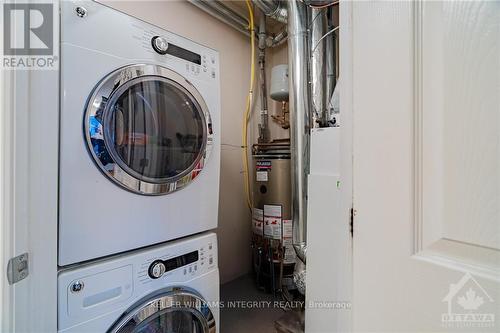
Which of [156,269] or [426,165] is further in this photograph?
[156,269]

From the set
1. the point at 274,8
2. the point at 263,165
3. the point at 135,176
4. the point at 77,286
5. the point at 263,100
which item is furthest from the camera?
the point at 263,100

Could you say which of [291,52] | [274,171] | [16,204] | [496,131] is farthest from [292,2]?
[16,204]

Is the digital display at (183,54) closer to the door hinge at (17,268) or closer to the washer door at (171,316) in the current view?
the door hinge at (17,268)

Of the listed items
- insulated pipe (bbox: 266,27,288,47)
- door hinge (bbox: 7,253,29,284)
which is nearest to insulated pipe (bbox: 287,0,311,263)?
insulated pipe (bbox: 266,27,288,47)

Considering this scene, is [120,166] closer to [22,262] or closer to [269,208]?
[22,262]

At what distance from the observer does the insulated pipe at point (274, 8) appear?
1546 mm

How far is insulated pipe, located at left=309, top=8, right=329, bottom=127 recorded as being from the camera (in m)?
1.47

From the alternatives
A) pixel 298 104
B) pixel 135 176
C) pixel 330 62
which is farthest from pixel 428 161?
pixel 330 62

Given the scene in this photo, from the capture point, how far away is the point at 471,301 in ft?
1.13

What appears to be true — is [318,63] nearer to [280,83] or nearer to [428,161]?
[280,83]

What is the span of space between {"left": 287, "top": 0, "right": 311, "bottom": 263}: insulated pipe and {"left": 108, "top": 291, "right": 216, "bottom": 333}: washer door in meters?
0.70

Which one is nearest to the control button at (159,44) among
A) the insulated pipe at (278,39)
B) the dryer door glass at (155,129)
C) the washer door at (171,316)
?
the dryer door glass at (155,129)

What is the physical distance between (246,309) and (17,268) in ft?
4.60

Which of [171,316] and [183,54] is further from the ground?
[183,54]
